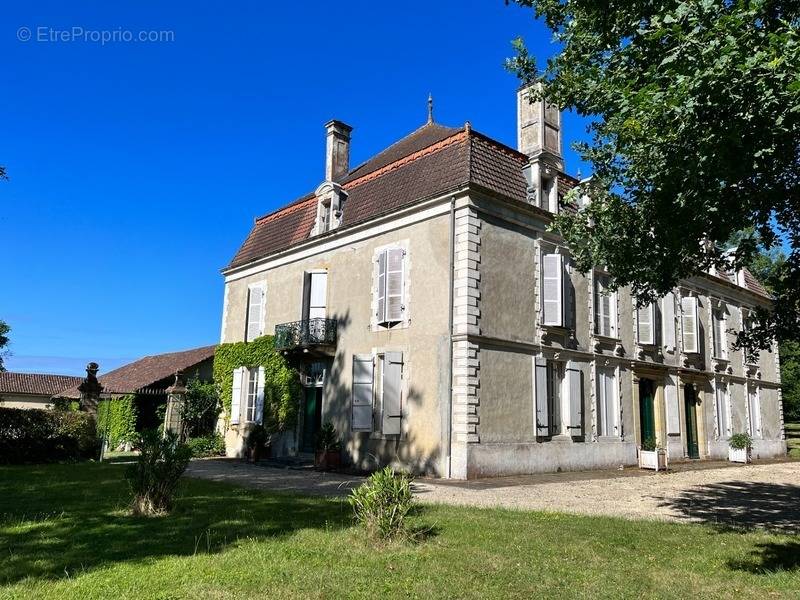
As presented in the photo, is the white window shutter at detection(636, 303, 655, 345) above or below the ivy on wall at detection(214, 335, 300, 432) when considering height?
above

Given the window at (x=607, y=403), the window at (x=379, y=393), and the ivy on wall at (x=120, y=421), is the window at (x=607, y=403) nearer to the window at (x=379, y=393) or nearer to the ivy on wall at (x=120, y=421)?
the window at (x=379, y=393)

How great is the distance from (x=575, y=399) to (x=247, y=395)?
10.1 metres

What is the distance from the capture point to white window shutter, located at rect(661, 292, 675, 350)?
20.0 meters

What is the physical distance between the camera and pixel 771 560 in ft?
19.5

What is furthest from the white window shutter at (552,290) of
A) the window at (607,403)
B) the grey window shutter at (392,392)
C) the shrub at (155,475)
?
the shrub at (155,475)

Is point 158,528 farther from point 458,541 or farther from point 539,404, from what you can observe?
point 539,404

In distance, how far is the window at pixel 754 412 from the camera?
2361cm

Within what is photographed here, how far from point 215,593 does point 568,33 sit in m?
7.83

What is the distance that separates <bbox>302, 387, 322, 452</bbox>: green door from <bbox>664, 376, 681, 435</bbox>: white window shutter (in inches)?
429

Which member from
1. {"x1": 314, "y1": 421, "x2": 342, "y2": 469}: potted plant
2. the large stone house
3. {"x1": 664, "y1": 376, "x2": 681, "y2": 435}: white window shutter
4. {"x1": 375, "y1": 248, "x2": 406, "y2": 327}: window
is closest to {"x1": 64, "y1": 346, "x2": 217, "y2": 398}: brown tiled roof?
the large stone house

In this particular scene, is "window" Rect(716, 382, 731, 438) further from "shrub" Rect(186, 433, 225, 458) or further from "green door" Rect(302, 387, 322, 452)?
"shrub" Rect(186, 433, 225, 458)

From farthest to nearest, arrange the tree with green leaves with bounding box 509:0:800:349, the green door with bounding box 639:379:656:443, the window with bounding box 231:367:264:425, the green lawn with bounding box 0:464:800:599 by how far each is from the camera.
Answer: the window with bounding box 231:367:264:425 → the green door with bounding box 639:379:656:443 → the tree with green leaves with bounding box 509:0:800:349 → the green lawn with bounding box 0:464:800:599

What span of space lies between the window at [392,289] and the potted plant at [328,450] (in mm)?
3168

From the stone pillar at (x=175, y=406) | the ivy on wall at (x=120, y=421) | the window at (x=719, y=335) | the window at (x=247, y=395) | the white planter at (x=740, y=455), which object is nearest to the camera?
the window at (x=247, y=395)
